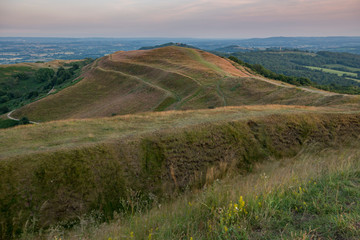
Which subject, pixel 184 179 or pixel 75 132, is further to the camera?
pixel 75 132

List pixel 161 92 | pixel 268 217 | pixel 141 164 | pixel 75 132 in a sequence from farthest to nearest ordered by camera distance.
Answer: pixel 161 92 < pixel 75 132 < pixel 141 164 < pixel 268 217

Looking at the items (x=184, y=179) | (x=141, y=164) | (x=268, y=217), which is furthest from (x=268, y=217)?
(x=141, y=164)

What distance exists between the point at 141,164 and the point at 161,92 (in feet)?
122

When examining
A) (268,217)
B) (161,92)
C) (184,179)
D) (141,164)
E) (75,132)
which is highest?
(268,217)

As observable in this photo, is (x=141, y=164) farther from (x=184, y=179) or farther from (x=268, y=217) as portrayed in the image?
(x=268, y=217)

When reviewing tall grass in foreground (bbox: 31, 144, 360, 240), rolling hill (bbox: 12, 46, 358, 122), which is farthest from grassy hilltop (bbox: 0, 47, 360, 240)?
rolling hill (bbox: 12, 46, 358, 122)

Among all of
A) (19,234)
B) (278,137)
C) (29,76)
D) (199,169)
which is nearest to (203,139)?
(199,169)

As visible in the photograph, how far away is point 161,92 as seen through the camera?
46656mm

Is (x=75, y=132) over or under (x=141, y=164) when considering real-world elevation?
over

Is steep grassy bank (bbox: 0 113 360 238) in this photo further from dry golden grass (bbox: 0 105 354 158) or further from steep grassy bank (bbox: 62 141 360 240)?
steep grassy bank (bbox: 62 141 360 240)

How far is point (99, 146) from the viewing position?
10.7 metres

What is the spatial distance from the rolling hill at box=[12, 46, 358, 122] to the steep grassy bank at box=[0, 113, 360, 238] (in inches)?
543

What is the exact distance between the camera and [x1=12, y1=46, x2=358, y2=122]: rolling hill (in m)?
33.9

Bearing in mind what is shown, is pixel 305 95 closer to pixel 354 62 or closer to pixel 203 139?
pixel 203 139
